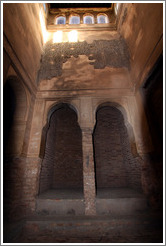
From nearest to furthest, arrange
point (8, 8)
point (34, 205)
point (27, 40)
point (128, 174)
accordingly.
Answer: point (8, 8) → point (34, 205) → point (27, 40) → point (128, 174)

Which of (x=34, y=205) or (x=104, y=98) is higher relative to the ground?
(x=104, y=98)

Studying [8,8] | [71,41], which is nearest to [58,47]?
[71,41]

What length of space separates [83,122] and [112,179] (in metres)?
3.76

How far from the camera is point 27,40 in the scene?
16.5ft

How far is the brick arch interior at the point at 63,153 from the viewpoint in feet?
22.3

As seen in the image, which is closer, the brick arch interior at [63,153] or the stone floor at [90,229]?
the stone floor at [90,229]

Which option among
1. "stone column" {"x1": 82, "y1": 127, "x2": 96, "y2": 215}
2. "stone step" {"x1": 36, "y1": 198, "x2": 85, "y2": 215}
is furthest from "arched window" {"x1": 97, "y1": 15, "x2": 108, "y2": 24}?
"stone step" {"x1": 36, "y1": 198, "x2": 85, "y2": 215}

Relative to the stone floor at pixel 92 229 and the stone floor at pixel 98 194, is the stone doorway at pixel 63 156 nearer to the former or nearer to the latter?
the stone floor at pixel 98 194

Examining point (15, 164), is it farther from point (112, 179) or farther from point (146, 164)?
point (112, 179)

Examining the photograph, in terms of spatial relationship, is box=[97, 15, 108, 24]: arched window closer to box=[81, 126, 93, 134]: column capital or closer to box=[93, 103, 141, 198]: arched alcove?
box=[93, 103, 141, 198]: arched alcove

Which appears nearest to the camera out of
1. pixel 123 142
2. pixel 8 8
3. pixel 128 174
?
pixel 8 8

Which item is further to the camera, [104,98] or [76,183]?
[76,183]

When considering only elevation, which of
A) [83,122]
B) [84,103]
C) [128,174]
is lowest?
[128,174]

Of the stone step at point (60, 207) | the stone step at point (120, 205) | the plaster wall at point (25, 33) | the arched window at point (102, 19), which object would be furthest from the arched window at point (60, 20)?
the stone step at point (120, 205)
